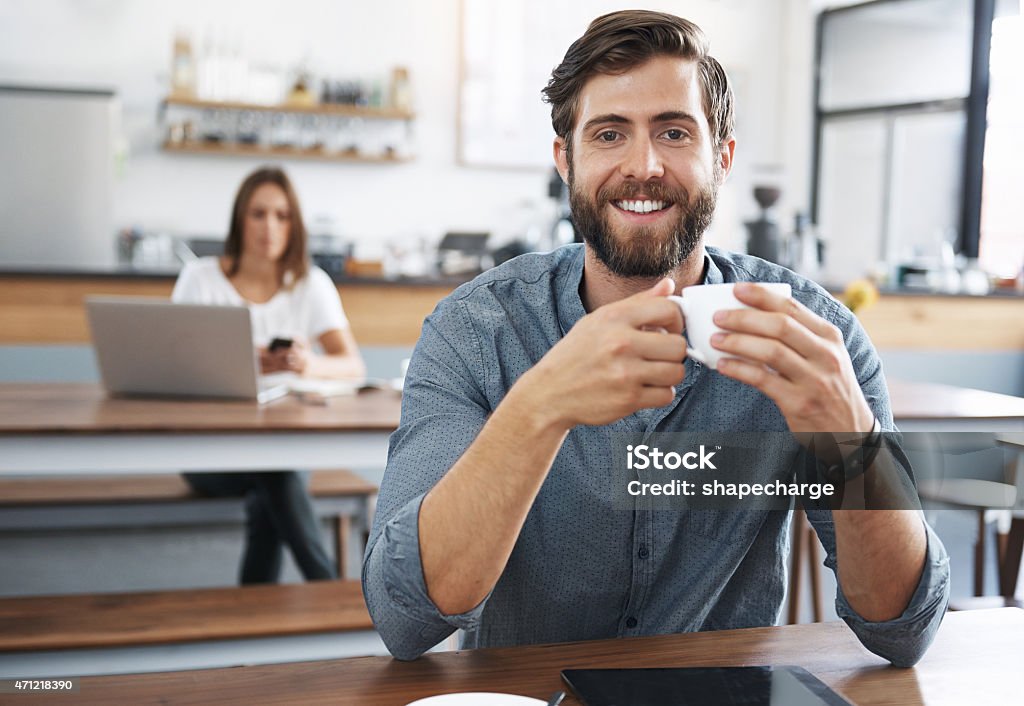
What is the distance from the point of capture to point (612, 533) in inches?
45.5

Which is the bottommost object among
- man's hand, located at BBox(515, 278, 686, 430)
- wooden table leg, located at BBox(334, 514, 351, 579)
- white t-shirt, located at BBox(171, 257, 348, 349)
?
wooden table leg, located at BBox(334, 514, 351, 579)

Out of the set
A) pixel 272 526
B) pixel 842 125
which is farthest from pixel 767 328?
pixel 842 125

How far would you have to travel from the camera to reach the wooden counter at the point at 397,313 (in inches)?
138

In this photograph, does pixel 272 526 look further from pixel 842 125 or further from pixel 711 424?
pixel 842 125

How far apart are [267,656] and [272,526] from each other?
0.81 metres

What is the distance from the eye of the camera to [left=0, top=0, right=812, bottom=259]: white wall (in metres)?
5.69

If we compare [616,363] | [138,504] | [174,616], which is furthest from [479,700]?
[138,504]

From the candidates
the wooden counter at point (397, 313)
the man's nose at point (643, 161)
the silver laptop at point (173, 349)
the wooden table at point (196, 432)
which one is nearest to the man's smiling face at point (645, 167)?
the man's nose at point (643, 161)

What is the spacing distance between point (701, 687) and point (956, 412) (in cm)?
172

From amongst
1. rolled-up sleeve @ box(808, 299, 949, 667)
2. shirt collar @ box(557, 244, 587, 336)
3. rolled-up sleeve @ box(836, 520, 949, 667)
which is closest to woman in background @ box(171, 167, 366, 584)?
shirt collar @ box(557, 244, 587, 336)

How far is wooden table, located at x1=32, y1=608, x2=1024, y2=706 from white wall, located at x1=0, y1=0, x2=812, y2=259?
4.52m

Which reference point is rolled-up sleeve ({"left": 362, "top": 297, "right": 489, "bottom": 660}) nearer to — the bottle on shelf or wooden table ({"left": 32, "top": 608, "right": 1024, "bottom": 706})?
wooden table ({"left": 32, "top": 608, "right": 1024, "bottom": 706})

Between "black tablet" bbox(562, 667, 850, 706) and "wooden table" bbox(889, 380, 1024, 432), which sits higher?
"black tablet" bbox(562, 667, 850, 706)

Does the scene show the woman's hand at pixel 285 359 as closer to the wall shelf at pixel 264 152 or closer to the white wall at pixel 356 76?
the white wall at pixel 356 76
